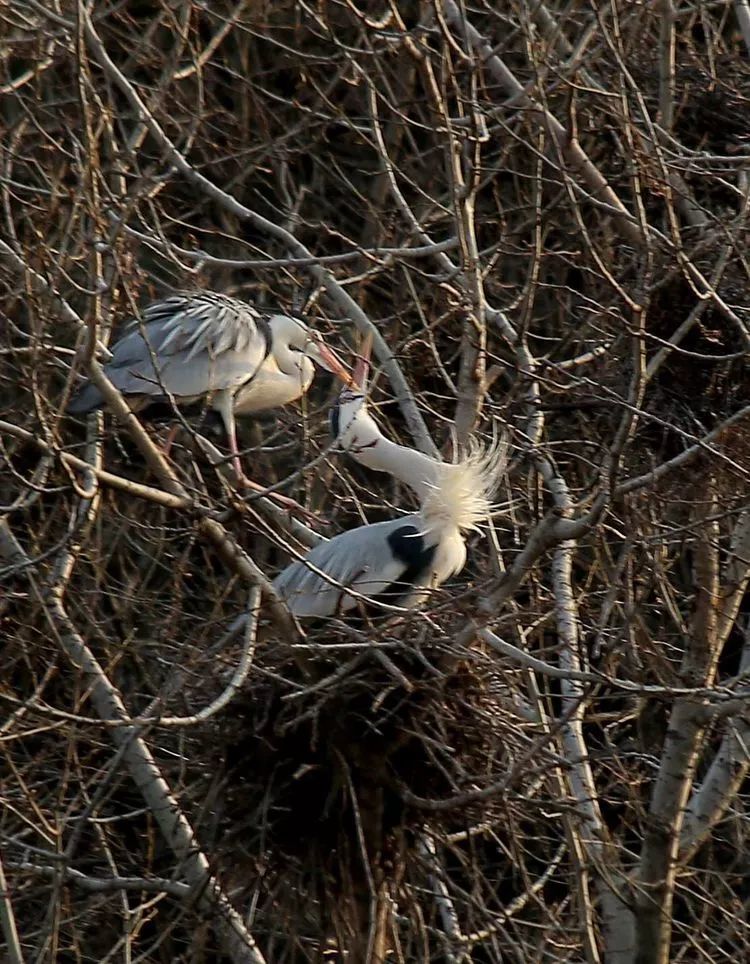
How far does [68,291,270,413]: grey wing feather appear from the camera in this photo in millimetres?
7168

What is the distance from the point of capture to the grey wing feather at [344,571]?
6176 mm

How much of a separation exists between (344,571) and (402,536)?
310mm

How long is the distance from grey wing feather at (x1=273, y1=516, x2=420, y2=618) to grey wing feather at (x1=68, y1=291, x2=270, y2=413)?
1.15m

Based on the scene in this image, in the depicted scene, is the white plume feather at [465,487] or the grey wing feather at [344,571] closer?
the grey wing feather at [344,571]

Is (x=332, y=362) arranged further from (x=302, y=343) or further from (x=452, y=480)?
(x=452, y=480)

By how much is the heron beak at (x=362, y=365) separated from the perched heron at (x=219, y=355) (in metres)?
0.66

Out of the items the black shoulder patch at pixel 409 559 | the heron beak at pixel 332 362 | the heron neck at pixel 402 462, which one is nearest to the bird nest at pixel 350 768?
the black shoulder patch at pixel 409 559

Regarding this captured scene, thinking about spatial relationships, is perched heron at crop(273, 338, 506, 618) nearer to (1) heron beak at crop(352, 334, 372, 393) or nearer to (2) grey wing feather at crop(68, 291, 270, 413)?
(1) heron beak at crop(352, 334, 372, 393)

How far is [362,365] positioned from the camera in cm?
659

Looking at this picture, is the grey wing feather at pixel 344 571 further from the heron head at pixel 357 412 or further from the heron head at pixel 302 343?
the heron head at pixel 302 343

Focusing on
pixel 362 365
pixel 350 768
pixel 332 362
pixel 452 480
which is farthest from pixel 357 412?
pixel 350 768

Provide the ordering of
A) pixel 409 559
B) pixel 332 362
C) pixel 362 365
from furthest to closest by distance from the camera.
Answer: pixel 332 362, pixel 362 365, pixel 409 559

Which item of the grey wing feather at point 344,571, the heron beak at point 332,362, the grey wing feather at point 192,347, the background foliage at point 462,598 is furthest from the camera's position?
the heron beak at point 332,362

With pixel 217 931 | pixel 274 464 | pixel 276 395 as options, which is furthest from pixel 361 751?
pixel 274 464
